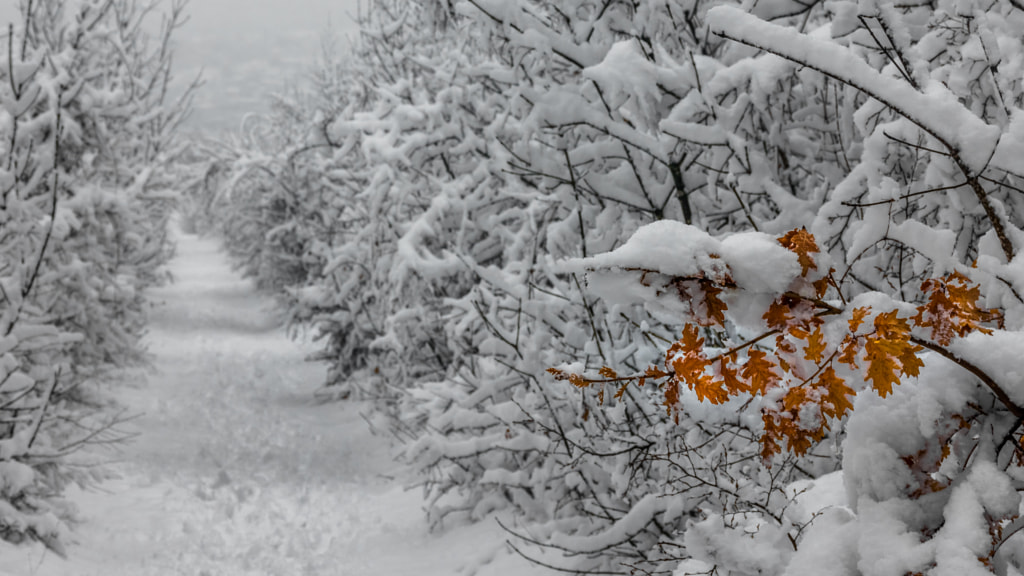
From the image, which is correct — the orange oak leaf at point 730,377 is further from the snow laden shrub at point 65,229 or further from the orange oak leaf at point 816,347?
the snow laden shrub at point 65,229

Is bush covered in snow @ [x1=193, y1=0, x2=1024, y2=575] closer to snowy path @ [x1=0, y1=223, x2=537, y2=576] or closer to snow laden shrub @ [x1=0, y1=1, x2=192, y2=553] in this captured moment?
snowy path @ [x1=0, y1=223, x2=537, y2=576]

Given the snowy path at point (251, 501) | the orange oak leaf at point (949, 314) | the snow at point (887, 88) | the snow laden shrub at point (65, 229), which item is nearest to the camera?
the orange oak leaf at point (949, 314)

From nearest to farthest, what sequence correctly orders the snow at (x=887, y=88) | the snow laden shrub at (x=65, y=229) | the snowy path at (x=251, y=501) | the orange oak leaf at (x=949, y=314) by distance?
the orange oak leaf at (x=949, y=314) < the snow at (x=887, y=88) < the snow laden shrub at (x=65, y=229) < the snowy path at (x=251, y=501)

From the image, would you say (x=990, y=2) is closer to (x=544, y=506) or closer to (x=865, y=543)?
(x=865, y=543)

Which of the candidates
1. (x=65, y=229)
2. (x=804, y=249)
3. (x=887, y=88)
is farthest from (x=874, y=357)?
(x=65, y=229)

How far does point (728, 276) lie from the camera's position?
1199 mm

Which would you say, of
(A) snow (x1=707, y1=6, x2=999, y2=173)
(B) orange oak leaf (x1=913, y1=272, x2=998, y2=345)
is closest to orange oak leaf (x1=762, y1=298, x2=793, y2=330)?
(B) orange oak leaf (x1=913, y1=272, x2=998, y2=345)

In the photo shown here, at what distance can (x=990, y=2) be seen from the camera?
282cm

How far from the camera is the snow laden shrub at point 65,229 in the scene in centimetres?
582

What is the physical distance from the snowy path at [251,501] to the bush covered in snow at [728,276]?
2.13 ft

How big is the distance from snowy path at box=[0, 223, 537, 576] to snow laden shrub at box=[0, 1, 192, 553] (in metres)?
0.65

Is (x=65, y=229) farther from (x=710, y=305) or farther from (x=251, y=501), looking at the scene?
(x=710, y=305)

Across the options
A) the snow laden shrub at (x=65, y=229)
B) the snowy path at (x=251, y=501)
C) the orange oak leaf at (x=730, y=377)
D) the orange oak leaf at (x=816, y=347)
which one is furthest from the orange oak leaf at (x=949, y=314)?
the snow laden shrub at (x=65, y=229)

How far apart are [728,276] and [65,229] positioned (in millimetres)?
8540
